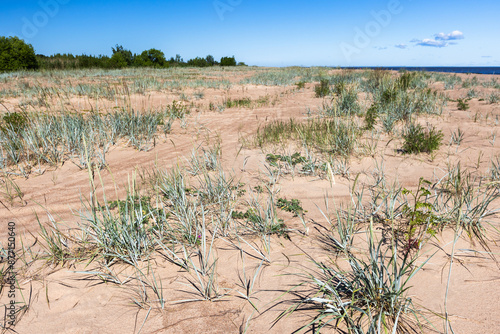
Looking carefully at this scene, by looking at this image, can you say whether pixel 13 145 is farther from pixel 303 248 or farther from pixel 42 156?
pixel 303 248

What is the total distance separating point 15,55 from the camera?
23359mm

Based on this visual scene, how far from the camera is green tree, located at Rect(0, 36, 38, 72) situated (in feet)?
74.7

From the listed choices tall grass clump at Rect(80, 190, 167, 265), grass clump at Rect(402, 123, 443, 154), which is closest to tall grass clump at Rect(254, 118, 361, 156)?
grass clump at Rect(402, 123, 443, 154)

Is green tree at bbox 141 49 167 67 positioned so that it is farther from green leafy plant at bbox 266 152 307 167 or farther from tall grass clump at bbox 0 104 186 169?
green leafy plant at bbox 266 152 307 167

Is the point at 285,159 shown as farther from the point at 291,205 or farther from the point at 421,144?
the point at 421,144

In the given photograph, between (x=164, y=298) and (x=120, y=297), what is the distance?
0.30m

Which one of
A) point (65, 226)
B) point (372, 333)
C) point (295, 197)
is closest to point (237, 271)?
point (372, 333)

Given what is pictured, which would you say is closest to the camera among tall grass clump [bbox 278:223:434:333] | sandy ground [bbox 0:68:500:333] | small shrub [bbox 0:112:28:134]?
tall grass clump [bbox 278:223:434:333]

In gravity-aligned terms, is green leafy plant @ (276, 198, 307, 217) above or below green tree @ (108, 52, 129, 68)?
below

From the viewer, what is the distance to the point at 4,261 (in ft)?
7.11

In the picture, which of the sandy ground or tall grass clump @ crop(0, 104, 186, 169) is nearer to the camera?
the sandy ground

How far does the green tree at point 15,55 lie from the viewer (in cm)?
2278

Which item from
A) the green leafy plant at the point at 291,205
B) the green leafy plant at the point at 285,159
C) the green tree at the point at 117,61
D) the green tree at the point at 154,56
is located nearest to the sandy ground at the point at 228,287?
the green leafy plant at the point at 291,205

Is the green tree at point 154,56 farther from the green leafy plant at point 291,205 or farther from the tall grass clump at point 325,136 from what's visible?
the green leafy plant at point 291,205
